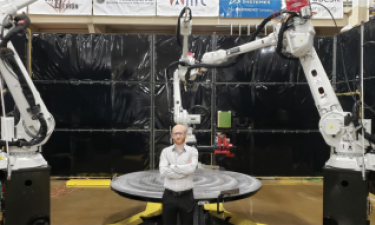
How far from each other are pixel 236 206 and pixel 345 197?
2050 millimetres

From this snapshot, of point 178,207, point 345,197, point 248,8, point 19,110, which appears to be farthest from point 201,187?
point 248,8

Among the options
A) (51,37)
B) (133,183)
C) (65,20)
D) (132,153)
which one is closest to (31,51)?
(51,37)

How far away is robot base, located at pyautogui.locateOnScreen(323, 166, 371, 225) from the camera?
3238mm

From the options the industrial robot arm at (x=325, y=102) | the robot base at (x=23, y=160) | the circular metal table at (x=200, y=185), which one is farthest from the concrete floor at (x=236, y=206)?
the industrial robot arm at (x=325, y=102)

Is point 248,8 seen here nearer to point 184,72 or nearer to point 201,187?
point 184,72

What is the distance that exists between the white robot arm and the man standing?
5.28ft

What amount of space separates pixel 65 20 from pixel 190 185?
5.82 m

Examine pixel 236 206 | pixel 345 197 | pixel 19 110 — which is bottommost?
pixel 236 206

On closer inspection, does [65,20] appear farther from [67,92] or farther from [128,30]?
[128,30]

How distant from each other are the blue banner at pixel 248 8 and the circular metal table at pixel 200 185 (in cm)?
403

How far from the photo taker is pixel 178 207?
283 cm

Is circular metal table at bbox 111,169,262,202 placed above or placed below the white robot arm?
below

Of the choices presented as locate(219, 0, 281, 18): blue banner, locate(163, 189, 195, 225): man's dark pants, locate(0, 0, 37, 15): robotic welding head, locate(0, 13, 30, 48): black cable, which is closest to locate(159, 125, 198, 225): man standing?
locate(163, 189, 195, 225): man's dark pants

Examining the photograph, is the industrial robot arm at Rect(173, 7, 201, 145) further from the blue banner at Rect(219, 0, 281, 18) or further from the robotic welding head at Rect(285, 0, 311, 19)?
the blue banner at Rect(219, 0, 281, 18)
